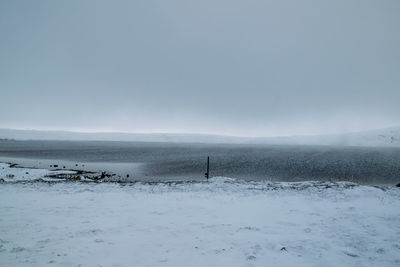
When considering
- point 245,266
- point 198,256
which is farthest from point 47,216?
point 245,266

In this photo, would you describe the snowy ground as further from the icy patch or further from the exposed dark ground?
the exposed dark ground

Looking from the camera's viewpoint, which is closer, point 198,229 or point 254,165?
point 198,229

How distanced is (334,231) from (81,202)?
12916mm

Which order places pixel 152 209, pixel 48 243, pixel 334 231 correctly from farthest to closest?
pixel 152 209 < pixel 334 231 < pixel 48 243

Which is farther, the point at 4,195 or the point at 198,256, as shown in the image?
the point at 4,195

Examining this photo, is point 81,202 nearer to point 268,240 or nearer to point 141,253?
point 141,253

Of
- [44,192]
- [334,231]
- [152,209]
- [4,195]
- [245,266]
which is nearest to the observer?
[245,266]

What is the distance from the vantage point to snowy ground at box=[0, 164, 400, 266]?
625 cm

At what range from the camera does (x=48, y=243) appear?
6.99 meters

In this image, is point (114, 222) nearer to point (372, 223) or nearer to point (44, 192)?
point (44, 192)

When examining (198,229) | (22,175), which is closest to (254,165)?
(198,229)

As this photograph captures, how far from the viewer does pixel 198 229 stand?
8.49m

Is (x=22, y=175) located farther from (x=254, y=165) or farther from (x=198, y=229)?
(x=254, y=165)

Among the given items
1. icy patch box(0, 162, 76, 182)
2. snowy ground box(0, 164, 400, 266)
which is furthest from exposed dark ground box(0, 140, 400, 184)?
snowy ground box(0, 164, 400, 266)
